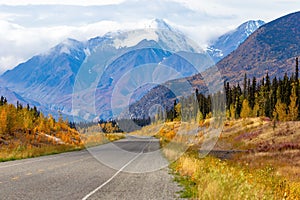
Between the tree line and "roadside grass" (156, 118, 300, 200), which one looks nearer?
"roadside grass" (156, 118, 300, 200)

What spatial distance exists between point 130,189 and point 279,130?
5842 centimetres

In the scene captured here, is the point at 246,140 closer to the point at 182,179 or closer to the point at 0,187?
the point at 182,179

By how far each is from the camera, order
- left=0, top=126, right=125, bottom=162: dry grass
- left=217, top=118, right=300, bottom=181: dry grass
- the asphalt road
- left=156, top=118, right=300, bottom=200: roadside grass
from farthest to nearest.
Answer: left=217, top=118, right=300, bottom=181: dry grass, left=0, top=126, right=125, bottom=162: dry grass, the asphalt road, left=156, top=118, right=300, bottom=200: roadside grass

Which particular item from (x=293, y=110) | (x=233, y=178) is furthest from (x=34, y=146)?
(x=293, y=110)

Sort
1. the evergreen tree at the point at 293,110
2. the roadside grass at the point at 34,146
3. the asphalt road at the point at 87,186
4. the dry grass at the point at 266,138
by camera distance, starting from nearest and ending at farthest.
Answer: the asphalt road at the point at 87,186 → the roadside grass at the point at 34,146 → the dry grass at the point at 266,138 → the evergreen tree at the point at 293,110

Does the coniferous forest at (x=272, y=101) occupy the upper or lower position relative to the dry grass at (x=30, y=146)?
upper

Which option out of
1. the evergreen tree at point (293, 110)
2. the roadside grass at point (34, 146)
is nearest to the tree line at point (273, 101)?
the evergreen tree at point (293, 110)

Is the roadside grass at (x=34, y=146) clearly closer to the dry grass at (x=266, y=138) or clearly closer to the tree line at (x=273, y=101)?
the dry grass at (x=266, y=138)

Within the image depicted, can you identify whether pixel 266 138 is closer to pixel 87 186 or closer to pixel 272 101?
pixel 272 101

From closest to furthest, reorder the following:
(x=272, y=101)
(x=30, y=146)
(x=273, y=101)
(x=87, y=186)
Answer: (x=87, y=186) → (x=30, y=146) → (x=273, y=101) → (x=272, y=101)

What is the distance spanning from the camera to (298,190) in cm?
1252

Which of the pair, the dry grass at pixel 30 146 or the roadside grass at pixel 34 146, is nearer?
the roadside grass at pixel 34 146

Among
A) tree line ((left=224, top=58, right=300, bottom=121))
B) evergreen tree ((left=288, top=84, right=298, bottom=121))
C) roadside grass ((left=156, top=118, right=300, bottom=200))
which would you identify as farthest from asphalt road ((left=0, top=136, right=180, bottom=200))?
evergreen tree ((left=288, top=84, right=298, bottom=121))

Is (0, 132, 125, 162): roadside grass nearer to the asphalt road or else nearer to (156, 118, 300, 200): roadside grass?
(156, 118, 300, 200): roadside grass
